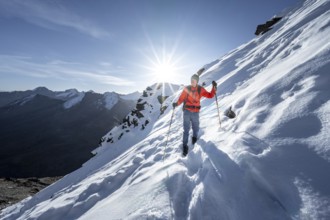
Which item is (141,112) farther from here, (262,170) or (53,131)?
(53,131)

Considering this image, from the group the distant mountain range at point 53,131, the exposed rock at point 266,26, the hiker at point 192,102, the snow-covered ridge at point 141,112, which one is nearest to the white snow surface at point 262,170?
the hiker at point 192,102

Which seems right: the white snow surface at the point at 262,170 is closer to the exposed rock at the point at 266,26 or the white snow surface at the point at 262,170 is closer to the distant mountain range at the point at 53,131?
the exposed rock at the point at 266,26

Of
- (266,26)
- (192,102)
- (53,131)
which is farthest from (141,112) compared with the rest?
(53,131)

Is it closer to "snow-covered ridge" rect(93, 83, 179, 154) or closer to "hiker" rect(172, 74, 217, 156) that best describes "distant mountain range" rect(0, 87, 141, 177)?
"snow-covered ridge" rect(93, 83, 179, 154)

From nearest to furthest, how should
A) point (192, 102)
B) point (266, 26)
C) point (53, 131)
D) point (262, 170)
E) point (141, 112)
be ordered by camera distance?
1. point (262, 170)
2. point (192, 102)
3. point (266, 26)
4. point (141, 112)
5. point (53, 131)

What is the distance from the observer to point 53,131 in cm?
12006

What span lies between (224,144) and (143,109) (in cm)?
3782

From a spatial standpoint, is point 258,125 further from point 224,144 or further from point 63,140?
point 63,140

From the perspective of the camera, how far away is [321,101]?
460 centimetres

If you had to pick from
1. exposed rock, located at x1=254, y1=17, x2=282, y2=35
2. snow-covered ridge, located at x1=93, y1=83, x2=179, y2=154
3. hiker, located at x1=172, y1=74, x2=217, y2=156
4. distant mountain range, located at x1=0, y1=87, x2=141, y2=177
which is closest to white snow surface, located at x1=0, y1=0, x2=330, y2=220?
hiker, located at x1=172, y1=74, x2=217, y2=156

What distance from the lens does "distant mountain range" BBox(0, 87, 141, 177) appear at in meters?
83.8

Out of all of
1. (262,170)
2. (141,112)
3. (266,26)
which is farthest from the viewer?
(141,112)

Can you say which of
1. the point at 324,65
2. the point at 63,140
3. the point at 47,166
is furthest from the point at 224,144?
the point at 63,140

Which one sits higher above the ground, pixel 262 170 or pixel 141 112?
pixel 262 170
